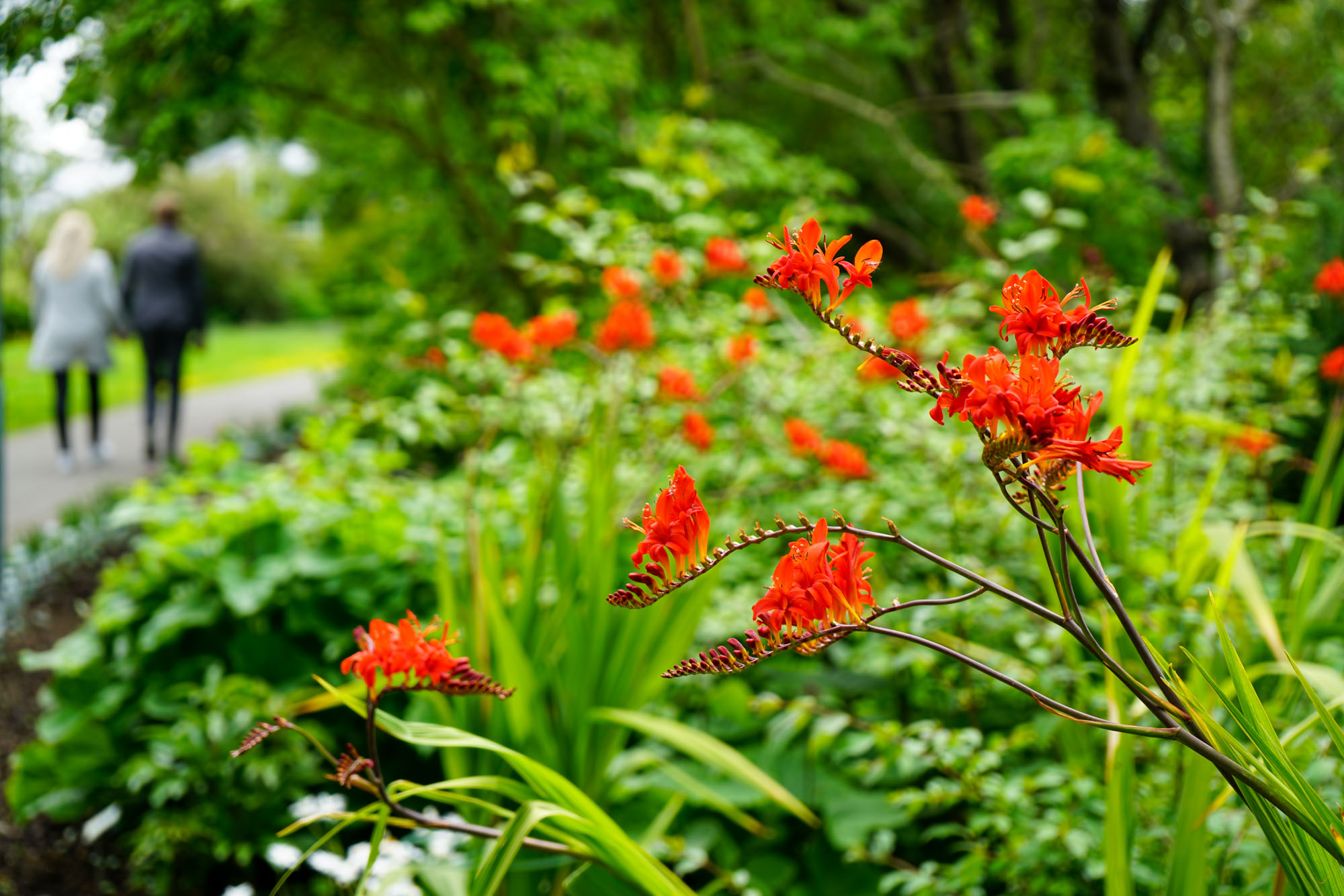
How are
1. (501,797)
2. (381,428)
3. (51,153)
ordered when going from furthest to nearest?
(51,153), (381,428), (501,797)

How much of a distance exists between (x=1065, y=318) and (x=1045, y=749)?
1509mm

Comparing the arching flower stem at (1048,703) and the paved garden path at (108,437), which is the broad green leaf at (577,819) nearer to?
the arching flower stem at (1048,703)

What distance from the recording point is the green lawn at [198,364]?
9657 millimetres

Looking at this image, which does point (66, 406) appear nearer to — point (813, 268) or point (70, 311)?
point (70, 311)

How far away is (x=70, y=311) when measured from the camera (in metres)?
6.38

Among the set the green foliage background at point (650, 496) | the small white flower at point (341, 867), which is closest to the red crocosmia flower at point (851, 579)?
the green foliage background at point (650, 496)

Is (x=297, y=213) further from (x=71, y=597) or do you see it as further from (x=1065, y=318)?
(x=1065, y=318)

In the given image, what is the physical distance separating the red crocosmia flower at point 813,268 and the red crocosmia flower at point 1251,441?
1845mm

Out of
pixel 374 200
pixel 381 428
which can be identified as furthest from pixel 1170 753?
pixel 374 200

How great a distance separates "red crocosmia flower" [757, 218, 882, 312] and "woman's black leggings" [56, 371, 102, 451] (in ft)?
22.7

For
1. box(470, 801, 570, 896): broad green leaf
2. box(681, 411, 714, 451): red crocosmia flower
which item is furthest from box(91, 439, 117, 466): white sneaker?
box(470, 801, 570, 896): broad green leaf

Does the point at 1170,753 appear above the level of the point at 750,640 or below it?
below

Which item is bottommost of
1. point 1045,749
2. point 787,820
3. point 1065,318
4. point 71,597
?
point 71,597

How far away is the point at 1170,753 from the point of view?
1.55 metres
